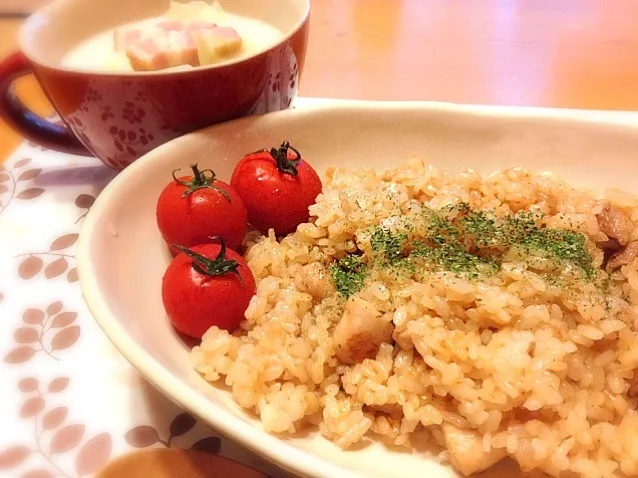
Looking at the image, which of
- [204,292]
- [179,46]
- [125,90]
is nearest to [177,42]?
[179,46]

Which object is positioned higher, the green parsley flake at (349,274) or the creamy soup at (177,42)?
the creamy soup at (177,42)

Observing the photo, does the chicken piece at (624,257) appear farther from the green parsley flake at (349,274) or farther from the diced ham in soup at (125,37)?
the diced ham in soup at (125,37)

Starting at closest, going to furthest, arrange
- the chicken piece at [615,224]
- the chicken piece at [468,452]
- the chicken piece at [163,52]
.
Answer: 1. the chicken piece at [468,452]
2. the chicken piece at [615,224]
3. the chicken piece at [163,52]

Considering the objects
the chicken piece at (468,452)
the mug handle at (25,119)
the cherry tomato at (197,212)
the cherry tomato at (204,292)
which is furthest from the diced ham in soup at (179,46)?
the chicken piece at (468,452)

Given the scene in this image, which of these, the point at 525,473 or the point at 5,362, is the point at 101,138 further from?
the point at 525,473

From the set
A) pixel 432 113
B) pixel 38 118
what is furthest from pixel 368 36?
pixel 38 118

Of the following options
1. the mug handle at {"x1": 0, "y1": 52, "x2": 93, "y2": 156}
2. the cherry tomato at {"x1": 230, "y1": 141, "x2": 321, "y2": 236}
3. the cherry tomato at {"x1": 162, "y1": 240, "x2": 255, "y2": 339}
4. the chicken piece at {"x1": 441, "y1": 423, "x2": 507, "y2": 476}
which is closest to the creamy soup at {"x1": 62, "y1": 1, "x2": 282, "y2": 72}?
the mug handle at {"x1": 0, "y1": 52, "x2": 93, "y2": 156}
